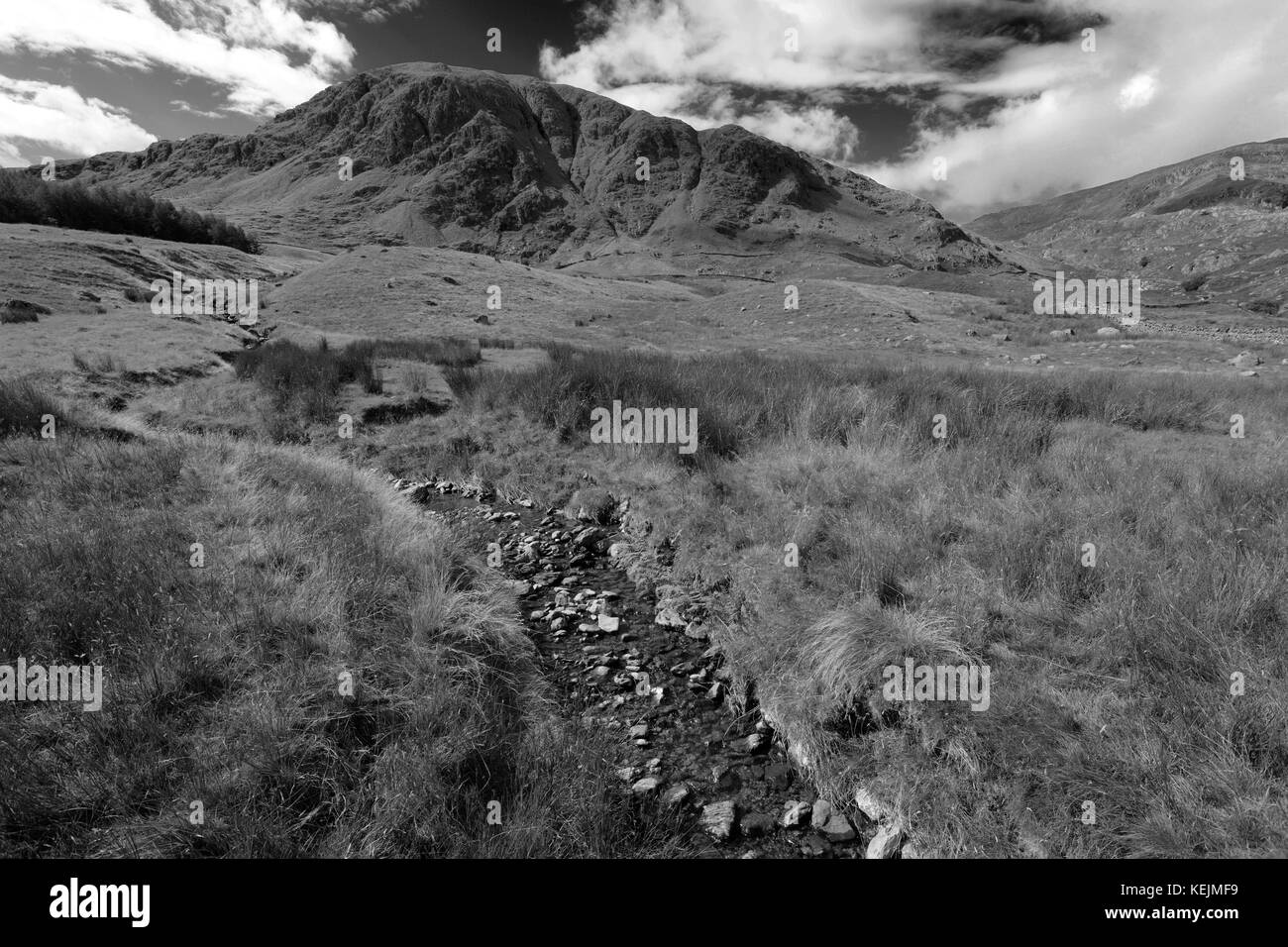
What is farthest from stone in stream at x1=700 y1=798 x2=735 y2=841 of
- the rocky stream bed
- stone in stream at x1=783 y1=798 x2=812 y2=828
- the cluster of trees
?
the cluster of trees

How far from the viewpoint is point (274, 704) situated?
134 inches

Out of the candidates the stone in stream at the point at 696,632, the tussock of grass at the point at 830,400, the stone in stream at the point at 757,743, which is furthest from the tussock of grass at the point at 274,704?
the tussock of grass at the point at 830,400

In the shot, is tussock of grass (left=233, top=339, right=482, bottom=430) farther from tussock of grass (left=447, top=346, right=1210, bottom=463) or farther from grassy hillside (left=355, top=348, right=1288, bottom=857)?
grassy hillside (left=355, top=348, right=1288, bottom=857)

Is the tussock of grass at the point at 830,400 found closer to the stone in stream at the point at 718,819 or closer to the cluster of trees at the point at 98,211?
the stone in stream at the point at 718,819

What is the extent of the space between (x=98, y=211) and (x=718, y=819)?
105m

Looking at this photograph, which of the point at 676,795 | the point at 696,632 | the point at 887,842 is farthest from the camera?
the point at 696,632

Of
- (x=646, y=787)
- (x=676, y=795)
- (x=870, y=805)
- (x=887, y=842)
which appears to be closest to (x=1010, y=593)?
(x=870, y=805)

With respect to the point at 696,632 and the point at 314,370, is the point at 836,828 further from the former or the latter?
the point at 314,370

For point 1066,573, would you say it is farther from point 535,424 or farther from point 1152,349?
point 1152,349

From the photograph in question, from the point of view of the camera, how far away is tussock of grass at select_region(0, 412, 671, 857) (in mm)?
2787

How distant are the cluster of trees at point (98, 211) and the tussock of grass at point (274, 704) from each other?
273 ft

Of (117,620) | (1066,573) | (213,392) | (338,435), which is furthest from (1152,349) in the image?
(213,392)

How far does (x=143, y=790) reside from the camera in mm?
2867

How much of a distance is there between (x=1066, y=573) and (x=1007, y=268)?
177m
